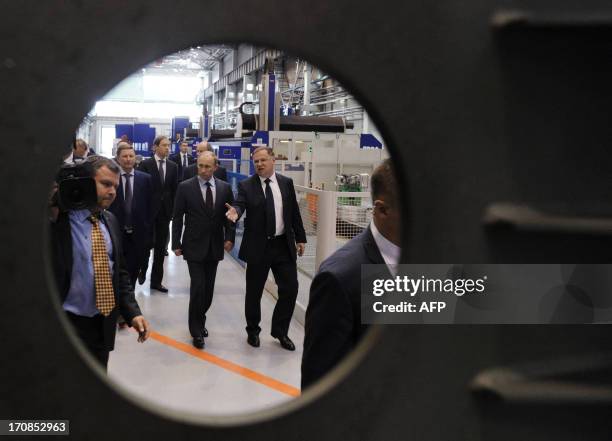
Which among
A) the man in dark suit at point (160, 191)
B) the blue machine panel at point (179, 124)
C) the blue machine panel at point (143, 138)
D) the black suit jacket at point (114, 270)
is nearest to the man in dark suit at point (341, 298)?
the black suit jacket at point (114, 270)

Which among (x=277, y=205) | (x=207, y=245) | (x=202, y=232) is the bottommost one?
(x=207, y=245)

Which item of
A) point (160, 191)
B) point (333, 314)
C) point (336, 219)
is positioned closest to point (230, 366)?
point (336, 219)

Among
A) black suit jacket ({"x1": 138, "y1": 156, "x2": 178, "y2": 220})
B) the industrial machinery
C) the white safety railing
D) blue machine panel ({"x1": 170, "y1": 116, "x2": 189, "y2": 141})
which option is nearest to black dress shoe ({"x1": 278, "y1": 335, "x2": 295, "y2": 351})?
the white safety railing

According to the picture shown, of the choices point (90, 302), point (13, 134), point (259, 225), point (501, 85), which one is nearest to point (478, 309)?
point (501, 85)

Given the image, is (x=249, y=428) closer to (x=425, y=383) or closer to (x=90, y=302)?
(x=425, y=383)

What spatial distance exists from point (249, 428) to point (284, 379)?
346 cm

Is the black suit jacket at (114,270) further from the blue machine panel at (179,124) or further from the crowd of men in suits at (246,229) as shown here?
the blue machine panel at (179,124)

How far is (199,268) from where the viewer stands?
4594 mm

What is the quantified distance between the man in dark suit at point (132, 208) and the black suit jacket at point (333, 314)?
3.77 metres

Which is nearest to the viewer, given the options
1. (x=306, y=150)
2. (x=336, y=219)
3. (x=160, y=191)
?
(x=336, y=219)

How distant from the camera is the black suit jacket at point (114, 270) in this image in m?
2.03

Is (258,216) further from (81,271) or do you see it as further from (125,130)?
(125,130)

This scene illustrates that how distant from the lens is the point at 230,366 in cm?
404

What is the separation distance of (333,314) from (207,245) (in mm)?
3392
